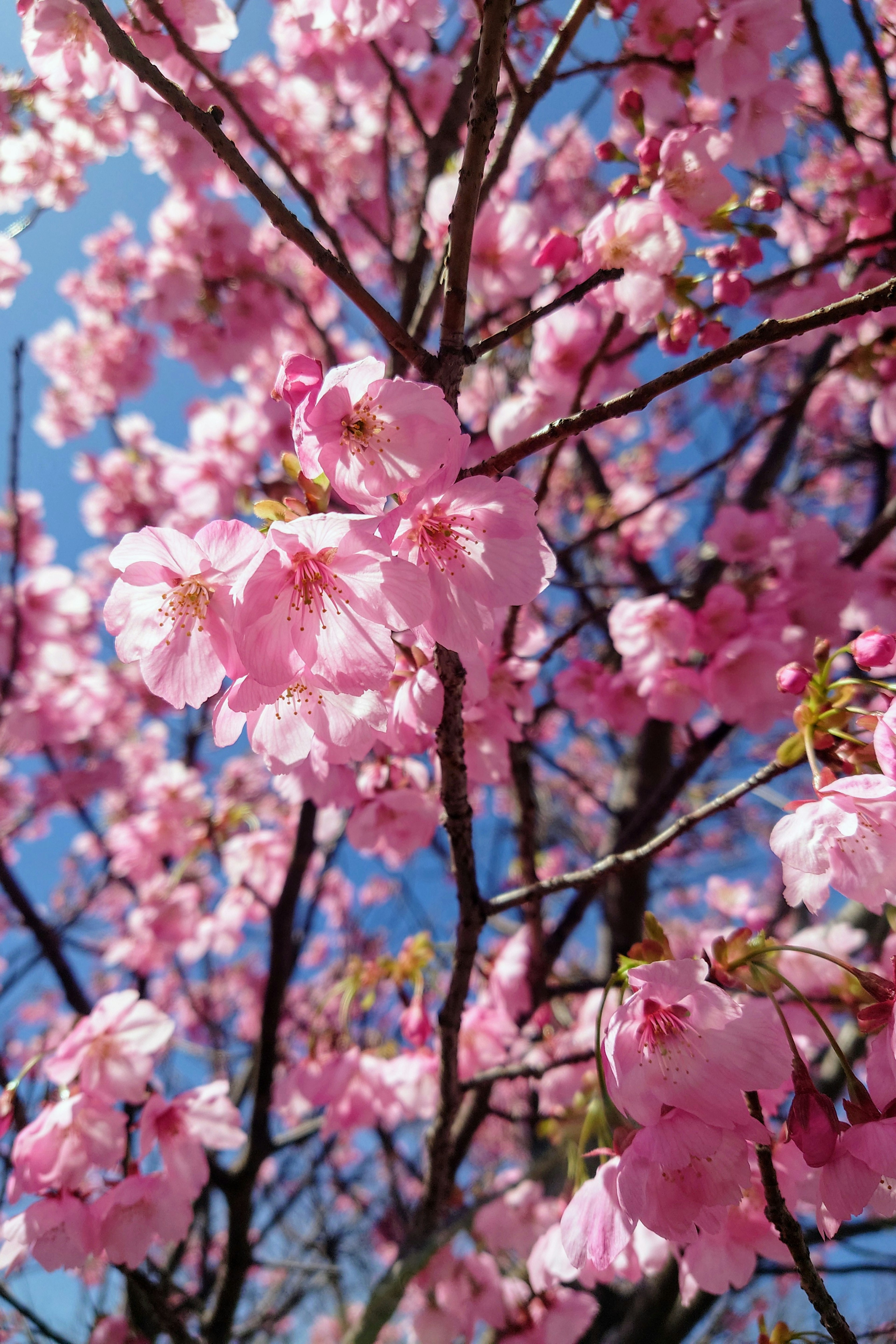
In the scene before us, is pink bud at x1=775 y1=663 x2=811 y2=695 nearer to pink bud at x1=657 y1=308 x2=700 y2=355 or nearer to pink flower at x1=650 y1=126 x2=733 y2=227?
pink bud at x1=657 y1=308 x2=700 y2=355

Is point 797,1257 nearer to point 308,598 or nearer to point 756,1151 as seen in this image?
point 756,1151

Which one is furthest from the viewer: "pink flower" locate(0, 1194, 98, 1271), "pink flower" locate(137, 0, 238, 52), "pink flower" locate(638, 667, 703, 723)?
"pink flower" locate(638, 667, 703, 723)

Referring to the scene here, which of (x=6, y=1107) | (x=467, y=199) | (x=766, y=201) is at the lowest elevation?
(x=6, y=1107)

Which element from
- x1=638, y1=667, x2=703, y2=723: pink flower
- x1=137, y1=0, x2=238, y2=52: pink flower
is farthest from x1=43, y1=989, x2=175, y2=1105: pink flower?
x1=137, y1=0, x2=238, y2=52: pink flower

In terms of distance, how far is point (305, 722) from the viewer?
1.12 metres

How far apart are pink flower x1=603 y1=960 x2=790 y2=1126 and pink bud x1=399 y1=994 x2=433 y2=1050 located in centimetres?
104

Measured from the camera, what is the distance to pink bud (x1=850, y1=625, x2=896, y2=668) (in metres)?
1.07

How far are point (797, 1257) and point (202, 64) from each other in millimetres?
2160

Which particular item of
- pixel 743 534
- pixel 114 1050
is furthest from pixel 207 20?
pixel 114 1050

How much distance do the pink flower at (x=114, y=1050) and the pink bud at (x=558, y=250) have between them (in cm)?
190

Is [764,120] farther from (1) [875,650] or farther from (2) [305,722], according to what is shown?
(2) [305,722]

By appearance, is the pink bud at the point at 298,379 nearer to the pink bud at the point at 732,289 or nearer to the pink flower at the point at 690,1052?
the pink flower at the point at 690,1052

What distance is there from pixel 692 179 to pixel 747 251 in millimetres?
201

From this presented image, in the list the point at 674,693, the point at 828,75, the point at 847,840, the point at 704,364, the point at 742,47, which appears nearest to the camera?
the point at 704,364
